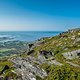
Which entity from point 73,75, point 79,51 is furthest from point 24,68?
point 79,51

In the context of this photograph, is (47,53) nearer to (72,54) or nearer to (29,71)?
(72,54)

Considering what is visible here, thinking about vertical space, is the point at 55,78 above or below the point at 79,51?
below

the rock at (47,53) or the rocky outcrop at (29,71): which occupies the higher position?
the rock at (47,53)

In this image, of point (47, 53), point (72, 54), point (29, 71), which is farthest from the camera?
point (47, 53)

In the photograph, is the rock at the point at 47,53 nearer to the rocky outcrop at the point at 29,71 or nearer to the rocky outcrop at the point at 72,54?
the rocky outcrop at the point at 72,54

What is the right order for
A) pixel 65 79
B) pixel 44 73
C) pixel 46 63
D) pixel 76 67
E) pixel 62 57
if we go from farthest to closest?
pixel 62 57
pixel 46 63
pixel 76 67
pixel 44 73
pixel 65 79

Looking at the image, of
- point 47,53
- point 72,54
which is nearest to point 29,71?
point 72,54

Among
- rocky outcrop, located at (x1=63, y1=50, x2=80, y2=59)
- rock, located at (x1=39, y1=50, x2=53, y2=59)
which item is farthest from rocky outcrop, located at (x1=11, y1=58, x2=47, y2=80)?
rock, located at (x1=39, y1=50, x2=53, y2=59)

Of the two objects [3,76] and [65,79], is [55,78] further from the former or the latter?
[3,76]

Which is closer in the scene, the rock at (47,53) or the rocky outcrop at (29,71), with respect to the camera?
the rocky outcrop at (29,71)

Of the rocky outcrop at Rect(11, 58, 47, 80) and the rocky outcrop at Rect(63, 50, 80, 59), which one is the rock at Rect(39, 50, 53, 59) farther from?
the rocky outcrop at Rect(11, 58, 47, 80)

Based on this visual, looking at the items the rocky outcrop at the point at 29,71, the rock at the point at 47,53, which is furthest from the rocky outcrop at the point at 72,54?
the rocky outcrop at the point at 29,71
